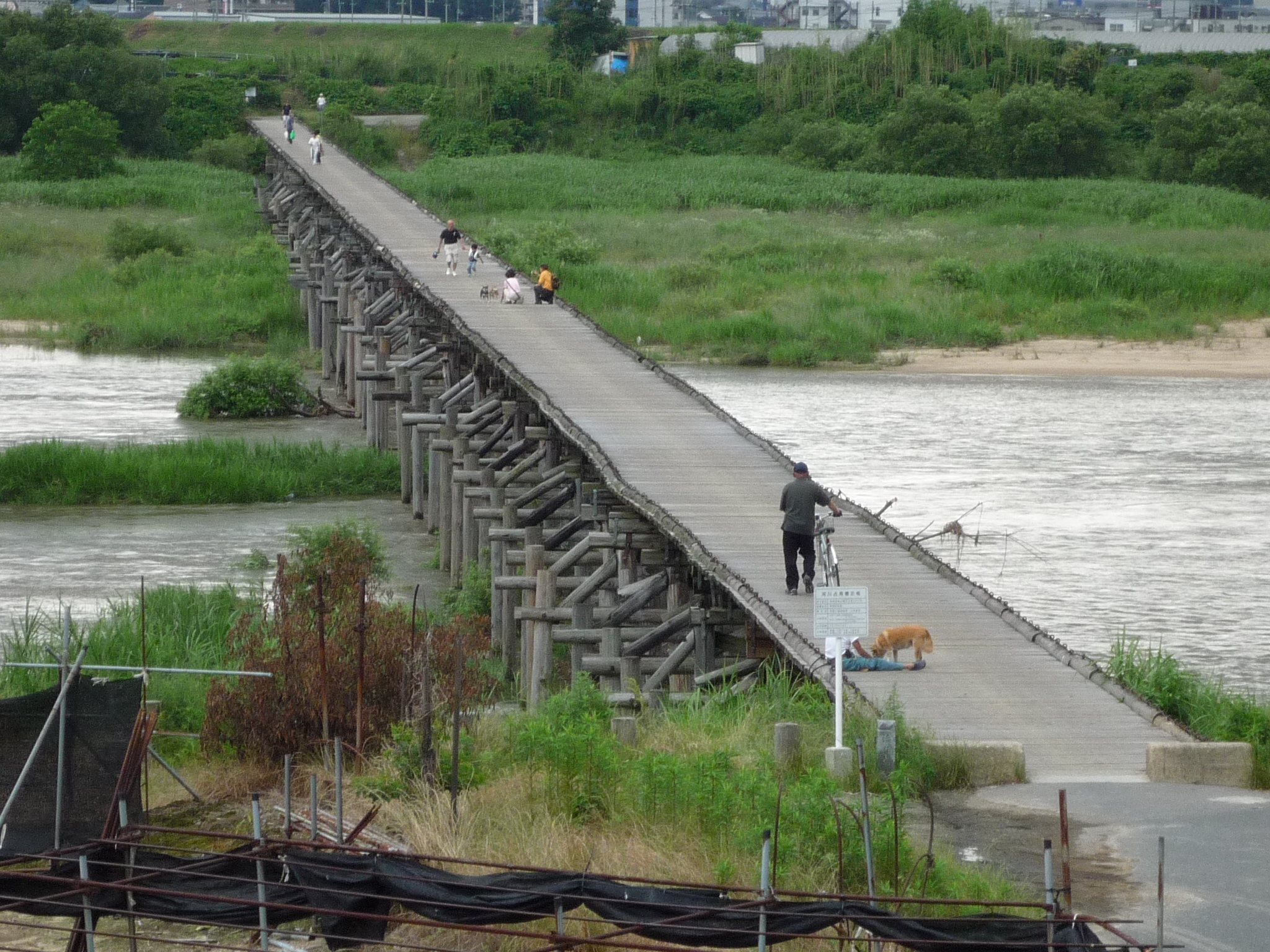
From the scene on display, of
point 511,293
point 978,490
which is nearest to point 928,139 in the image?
point 978,490

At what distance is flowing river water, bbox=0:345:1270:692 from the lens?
2297 centimetres

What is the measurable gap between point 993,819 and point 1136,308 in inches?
1457

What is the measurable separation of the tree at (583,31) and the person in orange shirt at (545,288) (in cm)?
6589

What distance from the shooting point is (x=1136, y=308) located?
4638 cm

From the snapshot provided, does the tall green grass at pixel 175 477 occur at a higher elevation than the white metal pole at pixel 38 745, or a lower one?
lower

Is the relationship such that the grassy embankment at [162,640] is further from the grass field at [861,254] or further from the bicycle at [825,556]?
the grass field at [861,254]

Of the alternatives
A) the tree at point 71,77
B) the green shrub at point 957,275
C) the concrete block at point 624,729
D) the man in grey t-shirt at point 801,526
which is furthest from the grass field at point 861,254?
the concrete block at point 624,729

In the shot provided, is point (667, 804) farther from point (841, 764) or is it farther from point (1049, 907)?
point (1049, 907)

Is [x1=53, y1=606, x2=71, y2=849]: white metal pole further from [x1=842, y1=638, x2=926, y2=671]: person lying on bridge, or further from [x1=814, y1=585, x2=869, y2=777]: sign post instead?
[x1=842, y1=638, x2=926, y2=671]: person lying on bridge

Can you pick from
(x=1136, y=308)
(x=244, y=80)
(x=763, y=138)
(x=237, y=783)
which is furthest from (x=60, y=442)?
(x=244, y=80)

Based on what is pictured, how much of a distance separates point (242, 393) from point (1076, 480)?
14.5 m

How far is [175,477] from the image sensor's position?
28.9 metres

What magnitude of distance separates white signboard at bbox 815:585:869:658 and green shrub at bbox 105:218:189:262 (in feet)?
135

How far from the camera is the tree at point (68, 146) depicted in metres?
64.8
